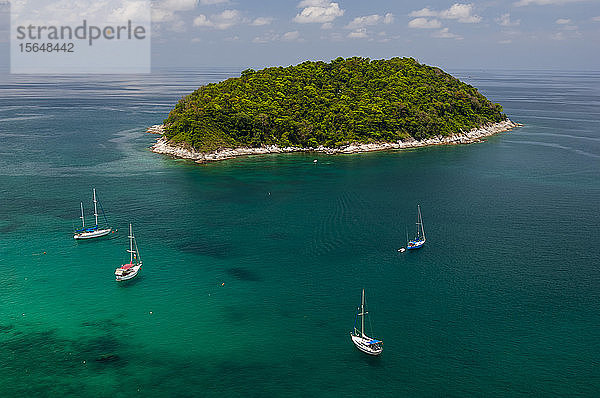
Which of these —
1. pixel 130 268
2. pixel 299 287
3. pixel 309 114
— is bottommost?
pixel 299 287

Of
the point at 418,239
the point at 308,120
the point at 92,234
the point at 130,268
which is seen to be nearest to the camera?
the point at 130,268

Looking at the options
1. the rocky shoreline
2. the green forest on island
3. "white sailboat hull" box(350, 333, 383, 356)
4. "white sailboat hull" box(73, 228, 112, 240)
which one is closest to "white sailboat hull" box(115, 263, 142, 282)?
"white sailboat hull" box(73, 228, 112, 240)

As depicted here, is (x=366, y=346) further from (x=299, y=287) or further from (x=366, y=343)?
(x=299, y=287)

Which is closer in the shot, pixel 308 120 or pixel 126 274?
pixel 126 274

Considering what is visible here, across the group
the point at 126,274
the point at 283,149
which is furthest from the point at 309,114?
the point at 126,274

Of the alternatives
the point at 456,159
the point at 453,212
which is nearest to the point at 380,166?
the point at 456,159

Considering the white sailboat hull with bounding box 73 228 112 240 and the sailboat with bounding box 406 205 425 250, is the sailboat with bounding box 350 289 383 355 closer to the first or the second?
the sailboat with bounding box 406 205 425 250

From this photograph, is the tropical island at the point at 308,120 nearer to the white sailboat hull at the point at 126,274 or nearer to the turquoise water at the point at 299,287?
the turquoise water at the point at 299,287
